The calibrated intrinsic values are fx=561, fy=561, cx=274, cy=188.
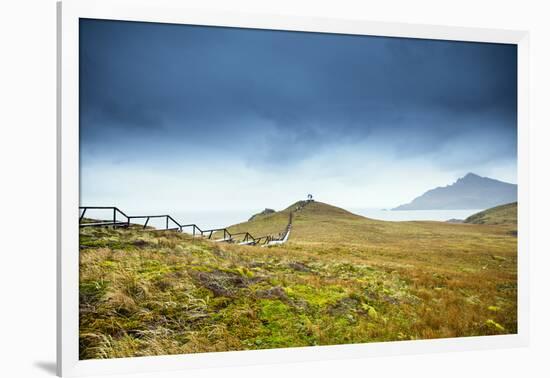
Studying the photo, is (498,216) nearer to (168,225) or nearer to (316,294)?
(316,294)

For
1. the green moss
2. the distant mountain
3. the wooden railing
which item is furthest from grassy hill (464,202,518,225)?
the wooden railing

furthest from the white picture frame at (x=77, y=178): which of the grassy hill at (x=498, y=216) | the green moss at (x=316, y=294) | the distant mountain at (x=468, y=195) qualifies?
the green moss at (x=316, y=294)

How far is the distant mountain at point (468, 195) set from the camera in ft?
20.6

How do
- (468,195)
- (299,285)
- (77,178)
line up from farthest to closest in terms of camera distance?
(468,195) → (299,285) → (77,178)

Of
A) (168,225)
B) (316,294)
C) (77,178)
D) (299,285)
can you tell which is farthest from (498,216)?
(77,178)

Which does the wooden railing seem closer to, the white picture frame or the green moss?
the white picture frame

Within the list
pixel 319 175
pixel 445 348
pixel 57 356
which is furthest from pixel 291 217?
pixel 57 356

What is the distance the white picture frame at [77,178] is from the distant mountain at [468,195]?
0.22 metres

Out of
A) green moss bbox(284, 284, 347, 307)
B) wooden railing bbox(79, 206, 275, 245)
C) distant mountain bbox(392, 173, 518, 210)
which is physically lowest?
green moss bbox(284, 284, 347, 307)

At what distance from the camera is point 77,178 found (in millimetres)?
5203

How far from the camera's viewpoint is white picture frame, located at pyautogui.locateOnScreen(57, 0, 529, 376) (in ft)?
16.9

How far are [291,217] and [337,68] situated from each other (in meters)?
1.69

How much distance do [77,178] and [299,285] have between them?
2.46m

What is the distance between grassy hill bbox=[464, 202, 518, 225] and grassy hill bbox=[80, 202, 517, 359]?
78mm
